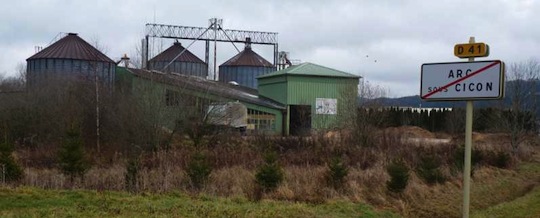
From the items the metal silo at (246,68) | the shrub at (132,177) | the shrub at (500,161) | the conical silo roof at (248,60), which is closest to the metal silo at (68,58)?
the metal silo at (246,68)

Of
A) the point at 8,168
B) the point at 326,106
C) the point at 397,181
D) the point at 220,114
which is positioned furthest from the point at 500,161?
the point at 326,106

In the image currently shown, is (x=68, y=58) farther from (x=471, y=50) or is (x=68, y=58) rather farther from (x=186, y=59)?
(x=471, y=50)

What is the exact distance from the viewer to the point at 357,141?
31.0m

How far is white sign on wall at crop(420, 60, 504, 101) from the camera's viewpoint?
630 cm

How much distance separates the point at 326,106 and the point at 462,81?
145 ft

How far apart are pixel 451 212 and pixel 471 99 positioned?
25.6 ft

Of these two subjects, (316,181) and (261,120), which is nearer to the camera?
(316,181)

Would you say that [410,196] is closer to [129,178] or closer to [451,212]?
[451,212]

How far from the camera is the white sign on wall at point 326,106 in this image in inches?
1970

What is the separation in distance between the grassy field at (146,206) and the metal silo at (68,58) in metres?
37.5

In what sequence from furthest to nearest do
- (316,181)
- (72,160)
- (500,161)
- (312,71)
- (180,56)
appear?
(180,56), (312,71), (500,161), (72,160), (316,181)

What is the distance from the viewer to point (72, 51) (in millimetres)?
52344

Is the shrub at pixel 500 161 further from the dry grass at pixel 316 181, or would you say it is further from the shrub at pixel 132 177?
the shrub at pixel 132 177

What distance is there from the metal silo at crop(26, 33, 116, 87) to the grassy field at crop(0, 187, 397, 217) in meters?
37.5
